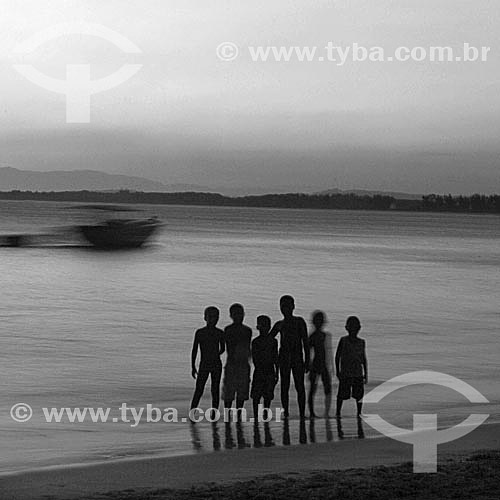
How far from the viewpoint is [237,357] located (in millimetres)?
11977

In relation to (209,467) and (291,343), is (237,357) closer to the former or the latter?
(291,343)

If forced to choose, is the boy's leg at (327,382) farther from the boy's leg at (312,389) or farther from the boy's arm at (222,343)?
the boy's arm at (222,343)

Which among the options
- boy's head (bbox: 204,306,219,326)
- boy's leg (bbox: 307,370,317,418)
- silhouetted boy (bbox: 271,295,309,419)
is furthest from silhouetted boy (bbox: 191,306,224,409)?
boy's leg (bbox: 307,370,317,418)

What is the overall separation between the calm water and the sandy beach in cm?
86

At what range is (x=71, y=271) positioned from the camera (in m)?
60.6

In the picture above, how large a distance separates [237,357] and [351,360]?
1520 millimetres

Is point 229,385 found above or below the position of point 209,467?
above

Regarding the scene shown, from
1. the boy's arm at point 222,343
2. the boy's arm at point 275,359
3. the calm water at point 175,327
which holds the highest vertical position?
the boy's arm at point 222,343

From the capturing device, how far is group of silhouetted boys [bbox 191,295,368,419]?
1188 centimetres

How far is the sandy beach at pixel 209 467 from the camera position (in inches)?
365

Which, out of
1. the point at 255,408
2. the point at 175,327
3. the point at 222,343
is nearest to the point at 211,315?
the point at 222,343

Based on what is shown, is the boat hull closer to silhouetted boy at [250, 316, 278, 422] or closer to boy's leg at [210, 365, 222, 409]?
boy's leg at [210, 365, 222, 409]

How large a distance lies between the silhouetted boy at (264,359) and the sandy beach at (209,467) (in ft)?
3.35
